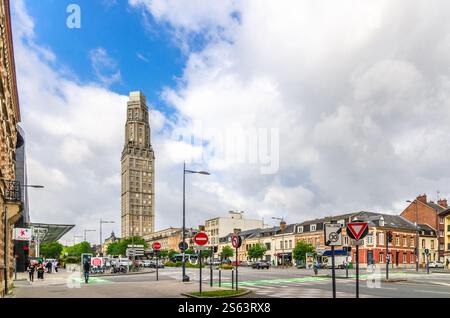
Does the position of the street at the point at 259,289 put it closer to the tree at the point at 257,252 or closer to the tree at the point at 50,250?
the tree at the point at 257,252

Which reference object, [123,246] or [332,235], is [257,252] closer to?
[123,246]

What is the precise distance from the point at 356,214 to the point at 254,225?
59167 millimetres

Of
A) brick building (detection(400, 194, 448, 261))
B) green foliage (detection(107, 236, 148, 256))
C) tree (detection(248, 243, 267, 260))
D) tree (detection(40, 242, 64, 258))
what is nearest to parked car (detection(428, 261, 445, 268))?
brick building (detection(400, 194, 448, 261))

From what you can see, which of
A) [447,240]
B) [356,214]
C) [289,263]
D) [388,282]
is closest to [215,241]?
[289,263]

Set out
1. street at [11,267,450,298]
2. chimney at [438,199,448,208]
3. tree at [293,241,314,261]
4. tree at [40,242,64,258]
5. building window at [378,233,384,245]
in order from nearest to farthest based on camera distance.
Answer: street at [11,267,450,298] < building window at [378,233,384,245] < tree at [293,241,314,261] < chimney at [438,199,448,208] < tree at [40,242,64,258]

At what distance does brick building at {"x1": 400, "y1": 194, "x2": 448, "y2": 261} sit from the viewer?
84312mm

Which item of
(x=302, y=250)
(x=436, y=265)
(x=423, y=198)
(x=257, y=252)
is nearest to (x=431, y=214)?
(x=423, y=198)

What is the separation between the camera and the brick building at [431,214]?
84.3 metres

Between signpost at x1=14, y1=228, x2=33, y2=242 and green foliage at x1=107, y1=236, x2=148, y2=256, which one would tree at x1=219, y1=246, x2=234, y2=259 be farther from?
signpost at x1=14, y1=228, x2=33, y2=242

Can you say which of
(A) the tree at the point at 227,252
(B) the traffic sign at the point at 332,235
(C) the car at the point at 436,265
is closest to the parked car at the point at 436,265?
(C) the car at the point at 436,265

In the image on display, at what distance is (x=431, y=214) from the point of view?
86.5 m

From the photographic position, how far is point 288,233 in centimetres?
9494
